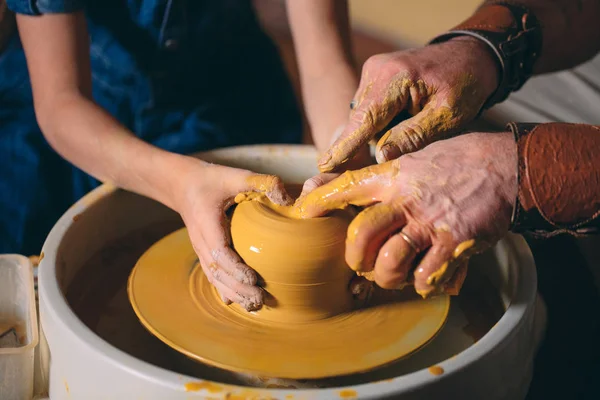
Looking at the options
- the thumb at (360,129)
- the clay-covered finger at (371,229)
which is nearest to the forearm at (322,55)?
the thumb at (360,129)

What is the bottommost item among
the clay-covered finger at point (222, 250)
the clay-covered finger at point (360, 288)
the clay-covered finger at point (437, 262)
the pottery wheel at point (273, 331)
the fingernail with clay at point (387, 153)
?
the pottery wheel at point (273, 331)

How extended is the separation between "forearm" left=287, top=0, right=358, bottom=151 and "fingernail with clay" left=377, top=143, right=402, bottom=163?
0.39m

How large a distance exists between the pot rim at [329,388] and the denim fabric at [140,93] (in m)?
0.26

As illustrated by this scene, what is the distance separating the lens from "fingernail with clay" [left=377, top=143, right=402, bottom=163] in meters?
1.14

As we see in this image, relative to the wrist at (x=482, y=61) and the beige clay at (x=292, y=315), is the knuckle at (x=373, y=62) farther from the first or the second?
the beige clay at (x=292, y=315)

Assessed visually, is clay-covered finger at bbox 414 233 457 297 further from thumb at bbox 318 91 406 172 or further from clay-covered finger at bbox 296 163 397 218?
thumb at bbox 318 91 406 172

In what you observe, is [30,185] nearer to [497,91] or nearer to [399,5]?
[497,91]

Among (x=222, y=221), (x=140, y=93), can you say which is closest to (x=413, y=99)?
(x=222, y=221)

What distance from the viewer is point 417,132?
119 centimetres

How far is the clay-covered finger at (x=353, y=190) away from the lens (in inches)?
41.4

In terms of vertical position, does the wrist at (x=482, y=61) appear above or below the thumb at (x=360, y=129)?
above

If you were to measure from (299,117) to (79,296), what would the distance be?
87 cm

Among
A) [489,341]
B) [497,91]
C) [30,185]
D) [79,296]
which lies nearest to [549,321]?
[497,91]

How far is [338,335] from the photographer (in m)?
1.13
